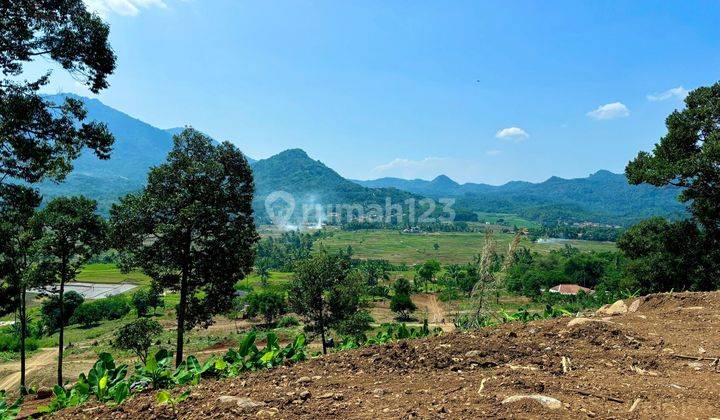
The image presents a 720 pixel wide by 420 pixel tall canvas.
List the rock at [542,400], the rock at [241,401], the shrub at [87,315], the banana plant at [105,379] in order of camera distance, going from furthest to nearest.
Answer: the shrub at [87,315] → the banana plant at [105,379] → the rock at [241,401] → the rock at [542,400]

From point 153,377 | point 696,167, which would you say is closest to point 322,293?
point 696,167

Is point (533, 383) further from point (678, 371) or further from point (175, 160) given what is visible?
point (175, 160)

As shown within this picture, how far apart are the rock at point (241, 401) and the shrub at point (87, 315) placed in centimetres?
6718

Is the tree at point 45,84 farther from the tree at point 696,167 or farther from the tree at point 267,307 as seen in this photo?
the tree at point 267,307

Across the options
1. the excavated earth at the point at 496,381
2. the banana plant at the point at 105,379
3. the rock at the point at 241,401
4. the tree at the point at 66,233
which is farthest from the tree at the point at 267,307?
the rock at the point at 241,401

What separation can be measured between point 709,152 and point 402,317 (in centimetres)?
5081

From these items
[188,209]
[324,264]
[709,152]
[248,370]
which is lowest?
[324,264]

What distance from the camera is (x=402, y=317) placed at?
195ft

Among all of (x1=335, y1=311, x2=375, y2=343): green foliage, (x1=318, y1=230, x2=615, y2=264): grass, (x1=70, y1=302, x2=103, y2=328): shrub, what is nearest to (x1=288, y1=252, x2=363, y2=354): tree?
(x1=335, y1=311, x2=375, y2=343): green foliage

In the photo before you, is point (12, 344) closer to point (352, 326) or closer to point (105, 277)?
point (352, 326)

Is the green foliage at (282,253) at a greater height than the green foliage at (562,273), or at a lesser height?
greater

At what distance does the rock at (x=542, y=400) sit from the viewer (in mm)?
2498

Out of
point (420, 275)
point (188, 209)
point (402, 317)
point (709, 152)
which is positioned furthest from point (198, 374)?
point (420, 275)

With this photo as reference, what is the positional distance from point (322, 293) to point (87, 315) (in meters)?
46.5
